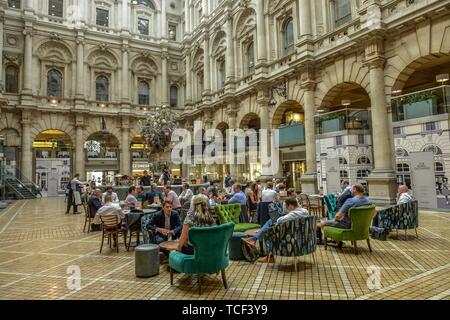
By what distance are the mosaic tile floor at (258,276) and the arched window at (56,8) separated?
2488cm

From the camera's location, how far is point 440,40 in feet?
33.0

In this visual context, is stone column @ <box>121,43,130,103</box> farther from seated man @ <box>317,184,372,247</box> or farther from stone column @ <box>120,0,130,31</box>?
seated man @ <box>317,184,372,247</box>

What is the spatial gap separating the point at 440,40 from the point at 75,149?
80.3 feet

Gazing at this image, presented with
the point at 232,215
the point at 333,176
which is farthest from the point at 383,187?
the point at 232,215

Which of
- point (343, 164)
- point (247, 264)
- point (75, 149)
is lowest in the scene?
point (247, 264)

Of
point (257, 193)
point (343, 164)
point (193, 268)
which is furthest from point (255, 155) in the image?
point (193, 268)

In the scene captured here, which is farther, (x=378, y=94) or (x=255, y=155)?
(x=255, y=155)

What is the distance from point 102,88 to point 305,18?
19.1 m

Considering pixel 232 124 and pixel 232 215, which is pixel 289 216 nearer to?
pixel 232 215

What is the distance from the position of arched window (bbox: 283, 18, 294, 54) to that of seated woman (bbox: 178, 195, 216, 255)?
49.1 ft

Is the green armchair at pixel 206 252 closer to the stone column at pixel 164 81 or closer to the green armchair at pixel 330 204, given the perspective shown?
the green armchair at pixel 330 204

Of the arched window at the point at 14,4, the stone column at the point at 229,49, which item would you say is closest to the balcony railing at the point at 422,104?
the stone column at the point at 229,49

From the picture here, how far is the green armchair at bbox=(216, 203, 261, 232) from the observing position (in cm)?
647

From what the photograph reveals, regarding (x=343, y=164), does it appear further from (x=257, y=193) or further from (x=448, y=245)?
(x=448, y=245)
